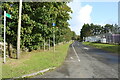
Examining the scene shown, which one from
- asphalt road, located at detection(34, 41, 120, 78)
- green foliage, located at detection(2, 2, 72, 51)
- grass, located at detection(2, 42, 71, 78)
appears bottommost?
asphalt road, located at detection(34, 41, 120, 78)

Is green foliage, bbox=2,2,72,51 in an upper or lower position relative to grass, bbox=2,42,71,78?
upper

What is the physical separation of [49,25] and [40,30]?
1.55m

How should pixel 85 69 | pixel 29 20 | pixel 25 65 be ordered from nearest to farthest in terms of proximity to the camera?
pixel 85 69 → pixel 25 65 → pixel 29 20

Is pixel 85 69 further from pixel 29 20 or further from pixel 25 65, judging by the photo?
pixel 29 20

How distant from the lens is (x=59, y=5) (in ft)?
40.0

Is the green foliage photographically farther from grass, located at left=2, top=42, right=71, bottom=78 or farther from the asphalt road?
the asphalt road

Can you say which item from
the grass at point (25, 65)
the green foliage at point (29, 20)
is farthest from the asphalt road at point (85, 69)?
the green foliage at point (29, 20)

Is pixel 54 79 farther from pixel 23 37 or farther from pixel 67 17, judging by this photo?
pixel 67 17

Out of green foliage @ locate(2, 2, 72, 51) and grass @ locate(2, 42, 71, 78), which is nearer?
grass @ locate(2, 42, 71, 78)

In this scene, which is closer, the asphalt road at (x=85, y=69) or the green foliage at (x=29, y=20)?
the asphalt road at (x=85, y=69)

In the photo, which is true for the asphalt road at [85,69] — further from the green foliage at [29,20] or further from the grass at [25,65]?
the green foliage at [29,20]

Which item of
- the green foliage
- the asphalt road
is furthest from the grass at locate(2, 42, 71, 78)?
the green foliage

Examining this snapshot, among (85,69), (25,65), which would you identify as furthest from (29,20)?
(85,69)

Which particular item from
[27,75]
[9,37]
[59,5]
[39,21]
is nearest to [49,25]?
[39,21]
